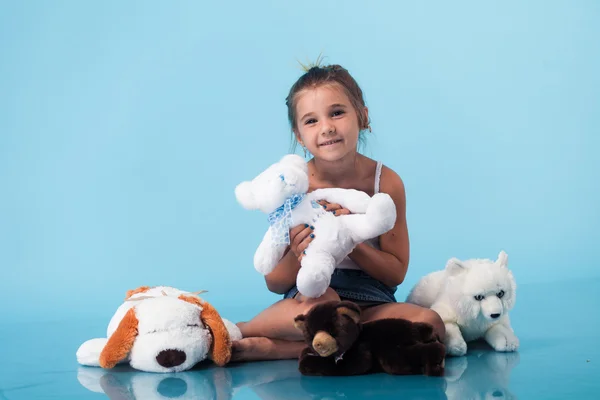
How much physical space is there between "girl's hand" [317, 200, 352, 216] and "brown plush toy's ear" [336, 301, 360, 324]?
0.31 meters

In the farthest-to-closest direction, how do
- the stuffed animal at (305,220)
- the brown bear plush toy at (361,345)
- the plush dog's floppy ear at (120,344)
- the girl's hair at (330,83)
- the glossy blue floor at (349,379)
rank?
1. the girl's hair at (330,83)
2. the plush dog's floppy ear at (120,344)
3. the stuffed animal at (305,220)
4. the brown bear plush toy at (361,345)
5. the glossy blue floor at (349,379)

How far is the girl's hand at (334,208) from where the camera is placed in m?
2.01

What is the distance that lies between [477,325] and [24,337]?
1596 mm

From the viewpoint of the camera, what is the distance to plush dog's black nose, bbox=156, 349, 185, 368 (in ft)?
6.31

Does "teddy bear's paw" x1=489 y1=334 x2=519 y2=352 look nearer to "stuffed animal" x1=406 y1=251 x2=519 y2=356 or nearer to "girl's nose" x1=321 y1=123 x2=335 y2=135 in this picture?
"stuffed animal" x1=406 y1=251 x2=519 y2=356

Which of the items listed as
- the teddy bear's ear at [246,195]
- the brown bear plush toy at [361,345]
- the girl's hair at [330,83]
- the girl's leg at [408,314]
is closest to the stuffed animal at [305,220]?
the teddy bear's ear at [246,195]

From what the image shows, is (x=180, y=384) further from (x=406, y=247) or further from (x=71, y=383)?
(x=406, y=247)

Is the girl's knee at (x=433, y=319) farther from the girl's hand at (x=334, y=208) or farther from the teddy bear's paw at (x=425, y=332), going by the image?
the girl's hand at (x=334, y=208)

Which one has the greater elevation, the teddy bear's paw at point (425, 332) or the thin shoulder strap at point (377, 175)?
the thin shoulder strap at point (377, 175)

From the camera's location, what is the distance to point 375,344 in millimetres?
1819

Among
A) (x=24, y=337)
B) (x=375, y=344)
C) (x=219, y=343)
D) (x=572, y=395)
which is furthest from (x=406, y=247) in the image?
(x=24, y=337)

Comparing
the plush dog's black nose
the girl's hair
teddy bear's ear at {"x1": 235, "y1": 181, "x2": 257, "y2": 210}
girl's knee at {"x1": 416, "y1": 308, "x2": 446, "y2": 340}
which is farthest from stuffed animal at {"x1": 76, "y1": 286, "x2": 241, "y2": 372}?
the girl's hair

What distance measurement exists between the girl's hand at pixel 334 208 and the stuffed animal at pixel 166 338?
0.40 metres

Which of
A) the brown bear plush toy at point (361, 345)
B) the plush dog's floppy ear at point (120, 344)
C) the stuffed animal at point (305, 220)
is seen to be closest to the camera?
the brown bear plush toy at point (361, 345)
